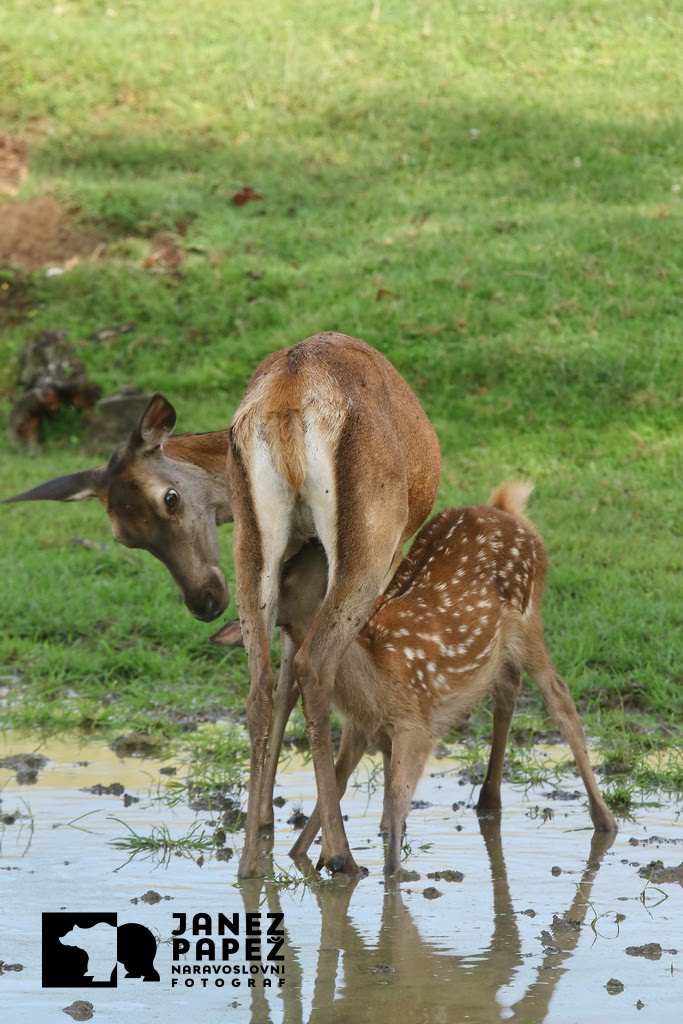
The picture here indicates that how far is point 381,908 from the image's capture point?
14.9 ft

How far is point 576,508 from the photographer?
9578 millimetres

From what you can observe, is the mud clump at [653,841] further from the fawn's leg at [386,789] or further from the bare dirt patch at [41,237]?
the bare dirt patch at [41,237]

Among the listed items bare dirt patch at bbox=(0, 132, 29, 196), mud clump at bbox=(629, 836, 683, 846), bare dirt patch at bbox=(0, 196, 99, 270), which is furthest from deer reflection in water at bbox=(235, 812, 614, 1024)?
bare dirt patch at bbox=(0, 132, 29, 196)

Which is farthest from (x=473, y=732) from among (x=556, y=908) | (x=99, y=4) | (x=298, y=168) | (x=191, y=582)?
(x=99, y=4)

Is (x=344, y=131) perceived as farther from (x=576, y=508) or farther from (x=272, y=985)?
(x=272, y=985)

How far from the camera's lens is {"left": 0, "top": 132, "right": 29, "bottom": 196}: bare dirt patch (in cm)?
1582

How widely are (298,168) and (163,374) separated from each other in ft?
13.6

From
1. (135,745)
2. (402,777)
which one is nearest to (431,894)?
(402,777)

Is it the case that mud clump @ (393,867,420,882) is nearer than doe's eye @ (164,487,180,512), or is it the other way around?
mud clump @ (393,867,420,882)

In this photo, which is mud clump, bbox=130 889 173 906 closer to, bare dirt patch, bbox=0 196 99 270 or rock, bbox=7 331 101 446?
rock, bbox=7 331 101 446

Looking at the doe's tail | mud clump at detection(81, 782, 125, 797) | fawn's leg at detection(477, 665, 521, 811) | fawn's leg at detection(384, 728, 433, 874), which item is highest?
the doe's tail

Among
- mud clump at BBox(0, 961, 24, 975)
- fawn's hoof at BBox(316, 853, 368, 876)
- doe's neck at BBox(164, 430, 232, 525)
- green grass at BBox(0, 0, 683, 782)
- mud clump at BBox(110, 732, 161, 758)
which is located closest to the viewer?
mud clump at BBox(0, 961, 24, 975)

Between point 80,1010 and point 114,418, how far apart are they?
8527 mm

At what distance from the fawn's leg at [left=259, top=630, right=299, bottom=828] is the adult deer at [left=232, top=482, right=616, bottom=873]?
234 millimetres
